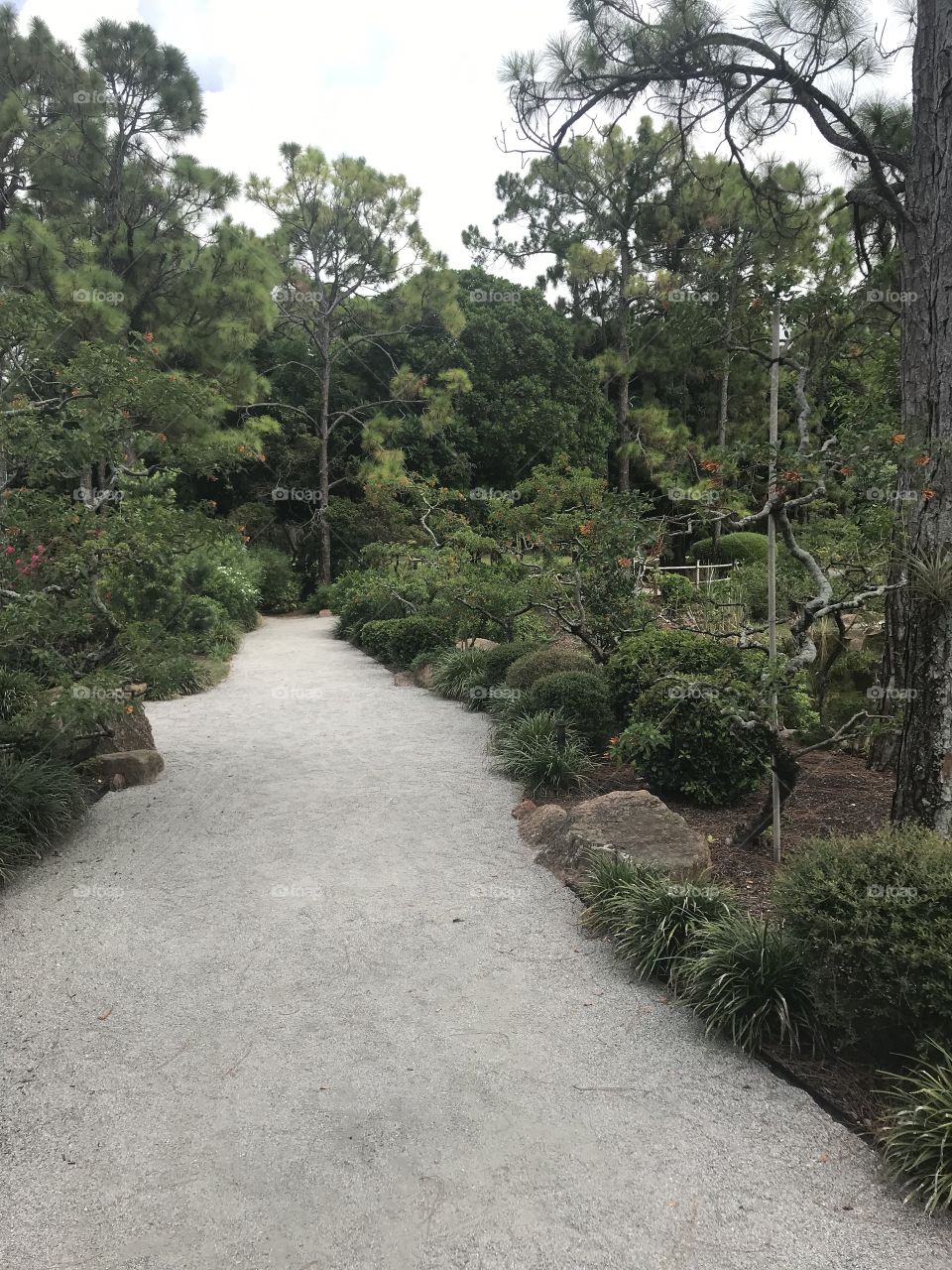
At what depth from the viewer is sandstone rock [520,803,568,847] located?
4.87m

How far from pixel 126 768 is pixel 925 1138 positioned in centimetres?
549

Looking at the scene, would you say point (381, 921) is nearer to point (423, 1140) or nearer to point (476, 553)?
point (423, 1140)

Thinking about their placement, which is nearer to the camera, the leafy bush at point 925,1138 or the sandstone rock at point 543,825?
the leafy bush at point 925,1138

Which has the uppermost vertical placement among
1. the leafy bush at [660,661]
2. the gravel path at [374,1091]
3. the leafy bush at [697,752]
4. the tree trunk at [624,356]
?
the tree trunk at [624,356]

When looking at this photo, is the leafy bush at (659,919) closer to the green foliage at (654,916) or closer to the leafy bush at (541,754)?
the green foliage at (654,916)

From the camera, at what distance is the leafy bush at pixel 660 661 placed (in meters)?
5.46

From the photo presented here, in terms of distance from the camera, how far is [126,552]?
520cm

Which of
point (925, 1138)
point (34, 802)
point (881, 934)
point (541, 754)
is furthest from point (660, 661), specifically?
point (34, 802)

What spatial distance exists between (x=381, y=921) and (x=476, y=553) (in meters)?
8.79

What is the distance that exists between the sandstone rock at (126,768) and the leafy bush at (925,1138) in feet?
17.4

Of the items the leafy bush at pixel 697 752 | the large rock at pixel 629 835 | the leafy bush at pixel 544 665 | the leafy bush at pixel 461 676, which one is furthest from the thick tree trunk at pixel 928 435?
the leafy bush at pixel 461 676

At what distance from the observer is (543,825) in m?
5.05

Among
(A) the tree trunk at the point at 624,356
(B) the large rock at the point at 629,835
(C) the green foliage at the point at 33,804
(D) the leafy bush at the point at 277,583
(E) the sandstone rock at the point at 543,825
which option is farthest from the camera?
(A) the tree trunk at the point at 624,356

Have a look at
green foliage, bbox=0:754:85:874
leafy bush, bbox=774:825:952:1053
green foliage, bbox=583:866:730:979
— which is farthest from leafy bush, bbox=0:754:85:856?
leafy bush, bbox=774:825:952:1053
